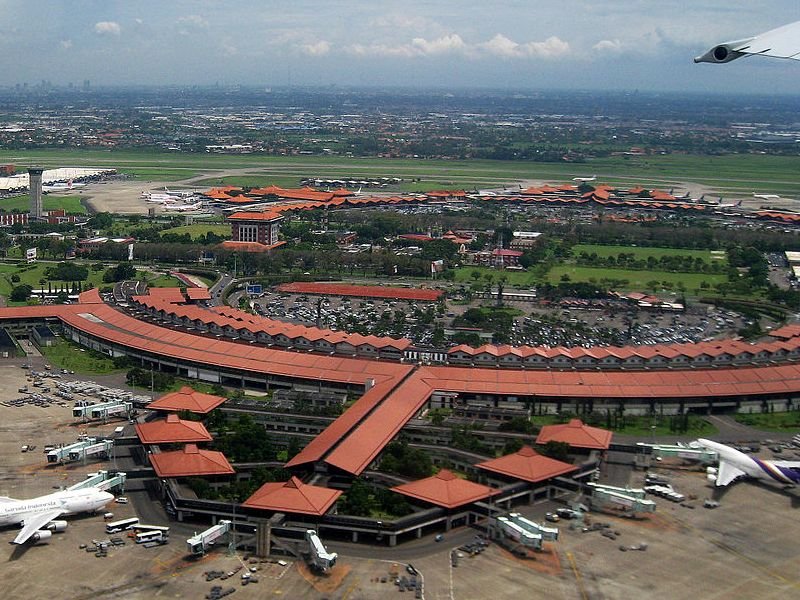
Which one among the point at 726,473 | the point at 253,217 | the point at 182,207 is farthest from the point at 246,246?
the point at 726,473

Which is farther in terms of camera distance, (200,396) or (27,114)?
(27,114)

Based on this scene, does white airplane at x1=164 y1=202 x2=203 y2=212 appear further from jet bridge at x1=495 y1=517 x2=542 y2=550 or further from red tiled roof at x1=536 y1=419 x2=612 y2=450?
jet bridge at x1=495 y1=517 x2=542 y2=550

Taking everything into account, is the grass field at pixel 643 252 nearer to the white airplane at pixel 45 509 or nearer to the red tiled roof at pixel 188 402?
the red tiled roof at pixel 188 402

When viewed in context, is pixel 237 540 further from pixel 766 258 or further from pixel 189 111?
pixel 189 111

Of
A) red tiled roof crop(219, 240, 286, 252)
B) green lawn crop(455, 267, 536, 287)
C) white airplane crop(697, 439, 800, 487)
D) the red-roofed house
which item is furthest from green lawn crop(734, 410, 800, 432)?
the red-roofed house

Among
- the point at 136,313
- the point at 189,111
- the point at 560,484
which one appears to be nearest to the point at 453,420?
the point at 560,484

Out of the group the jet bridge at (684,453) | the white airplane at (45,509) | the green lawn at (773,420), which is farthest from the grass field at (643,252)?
the white airplane at (45,509)
